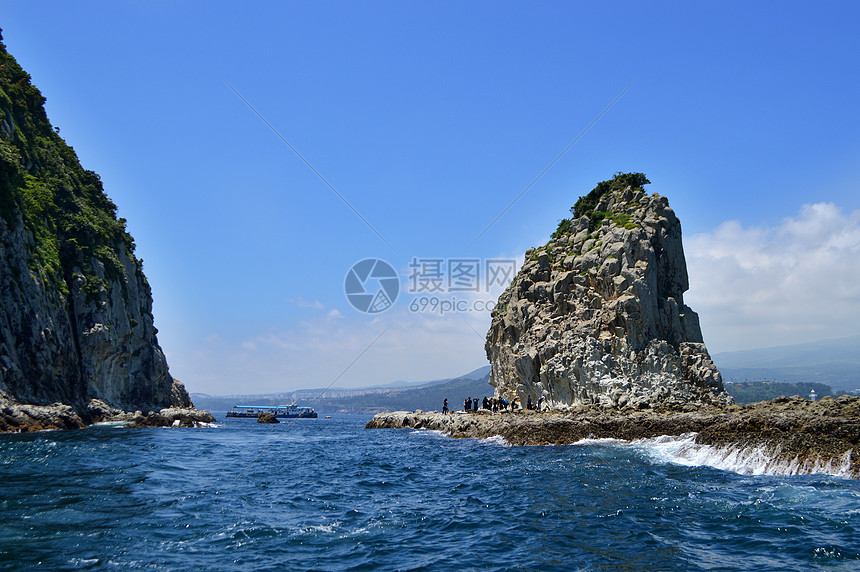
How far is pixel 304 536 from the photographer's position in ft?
46.8

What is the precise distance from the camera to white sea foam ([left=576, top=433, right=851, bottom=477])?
20891 mm

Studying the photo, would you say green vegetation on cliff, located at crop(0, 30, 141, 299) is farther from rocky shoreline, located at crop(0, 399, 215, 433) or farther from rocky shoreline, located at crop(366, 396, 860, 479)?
rocky shoreline, located at crop(366, 396, 860, 479)

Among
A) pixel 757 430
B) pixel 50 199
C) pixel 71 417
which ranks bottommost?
pixel 71 417

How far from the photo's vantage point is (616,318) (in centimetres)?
4822

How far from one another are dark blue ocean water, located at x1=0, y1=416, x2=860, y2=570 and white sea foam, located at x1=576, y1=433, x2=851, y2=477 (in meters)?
0.99

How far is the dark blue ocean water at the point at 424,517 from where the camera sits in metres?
12.1

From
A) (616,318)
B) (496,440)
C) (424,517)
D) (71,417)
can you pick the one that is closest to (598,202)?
(616,318)

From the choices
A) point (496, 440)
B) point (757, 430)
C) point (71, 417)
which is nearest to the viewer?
point (757, 430)

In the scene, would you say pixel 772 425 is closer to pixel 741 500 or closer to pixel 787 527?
pixel 741 500

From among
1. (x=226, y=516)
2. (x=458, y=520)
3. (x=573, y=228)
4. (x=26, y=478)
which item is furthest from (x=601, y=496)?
(x=573, y=228)

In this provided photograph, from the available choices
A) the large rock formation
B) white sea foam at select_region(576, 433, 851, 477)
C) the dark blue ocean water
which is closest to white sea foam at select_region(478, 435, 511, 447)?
white sea foam at select_region(576, 433, 851, 477)

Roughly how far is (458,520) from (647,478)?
9.17 meters

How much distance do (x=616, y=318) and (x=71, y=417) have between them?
160ft

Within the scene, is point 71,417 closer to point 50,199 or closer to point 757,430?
point 50,199
